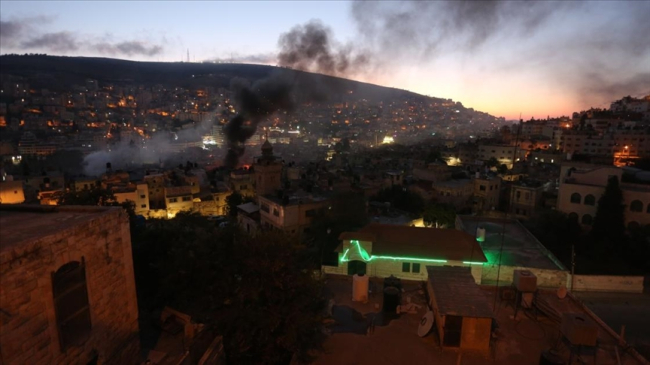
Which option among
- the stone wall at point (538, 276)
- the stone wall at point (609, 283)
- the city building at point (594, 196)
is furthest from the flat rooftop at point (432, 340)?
the city building at point (594, 196)

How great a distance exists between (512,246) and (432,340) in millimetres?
9257

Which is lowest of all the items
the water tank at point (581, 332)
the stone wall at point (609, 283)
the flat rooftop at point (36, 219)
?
the stone wall at point (609, 283)

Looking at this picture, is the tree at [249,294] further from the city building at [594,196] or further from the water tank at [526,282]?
the city building at [594,196]

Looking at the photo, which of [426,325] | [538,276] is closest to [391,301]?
[426,325]

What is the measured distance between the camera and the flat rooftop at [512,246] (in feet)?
44.0

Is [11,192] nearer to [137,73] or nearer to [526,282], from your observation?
[526,282]

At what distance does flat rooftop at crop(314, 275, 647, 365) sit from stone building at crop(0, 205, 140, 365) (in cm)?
383

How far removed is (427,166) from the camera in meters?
38.6

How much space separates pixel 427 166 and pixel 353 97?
16137cm

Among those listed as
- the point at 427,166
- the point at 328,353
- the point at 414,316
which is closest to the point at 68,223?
the point at 328,353

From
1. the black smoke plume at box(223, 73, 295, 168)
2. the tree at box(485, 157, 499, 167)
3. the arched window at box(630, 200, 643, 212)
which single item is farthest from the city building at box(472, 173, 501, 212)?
the black smoke plume at box(223, 73, 295, 168)

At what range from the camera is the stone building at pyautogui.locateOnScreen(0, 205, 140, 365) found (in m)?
4.14

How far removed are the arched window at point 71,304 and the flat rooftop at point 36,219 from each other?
549 mm

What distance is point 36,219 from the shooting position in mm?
5387
